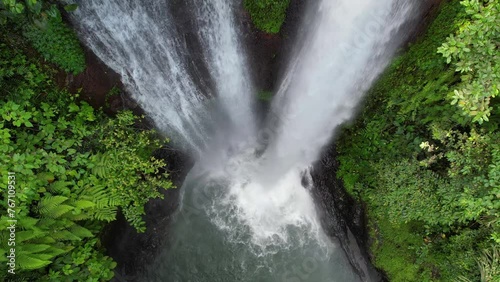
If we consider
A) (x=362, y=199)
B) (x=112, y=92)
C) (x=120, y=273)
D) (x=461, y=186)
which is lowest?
(x=120, y=273)

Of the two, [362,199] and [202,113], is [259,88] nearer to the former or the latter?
[202,113]

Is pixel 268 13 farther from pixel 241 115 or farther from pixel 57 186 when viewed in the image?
pixel 57 186

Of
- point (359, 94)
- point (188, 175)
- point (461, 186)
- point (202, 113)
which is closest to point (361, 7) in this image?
point (359, 94)

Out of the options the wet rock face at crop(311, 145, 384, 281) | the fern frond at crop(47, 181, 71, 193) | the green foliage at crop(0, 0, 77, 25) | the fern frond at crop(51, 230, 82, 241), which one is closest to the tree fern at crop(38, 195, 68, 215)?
the fern frond at crop(47, 181, 71, 193)

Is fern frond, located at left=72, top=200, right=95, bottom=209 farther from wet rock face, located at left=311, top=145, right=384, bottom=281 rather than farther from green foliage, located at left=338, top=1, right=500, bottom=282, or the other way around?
green foliage, located at left=338, top=1, right=500, bottom=282

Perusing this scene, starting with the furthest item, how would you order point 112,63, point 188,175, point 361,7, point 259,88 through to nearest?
point 188,175 < point 259,88 < point 112,63 < point 361,7

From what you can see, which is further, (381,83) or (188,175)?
(188,175)
